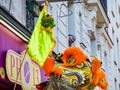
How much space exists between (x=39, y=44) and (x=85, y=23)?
11.4 metres

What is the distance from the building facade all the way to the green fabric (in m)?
1.39

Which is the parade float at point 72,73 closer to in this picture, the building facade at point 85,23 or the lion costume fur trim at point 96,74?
the lion costume fur trim at point 96,74

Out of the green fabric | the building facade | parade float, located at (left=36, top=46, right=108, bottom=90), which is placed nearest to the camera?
parade float, located at (left=36, top=46, right=108, bottom=90)

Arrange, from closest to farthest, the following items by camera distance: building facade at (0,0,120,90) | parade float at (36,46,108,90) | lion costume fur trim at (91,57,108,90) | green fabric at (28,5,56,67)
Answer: parade float at (36,46,108,90)
lion costume fur trim at (91,57,108,90)
green fabric at (28,5,56,67)
building facade at (0,0,120,90)

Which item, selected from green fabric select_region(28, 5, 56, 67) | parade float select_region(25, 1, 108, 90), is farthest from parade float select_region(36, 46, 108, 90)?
green fabric select_region(28, 5, 56, 67)

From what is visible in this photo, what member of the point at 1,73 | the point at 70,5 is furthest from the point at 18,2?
the point at 70,5

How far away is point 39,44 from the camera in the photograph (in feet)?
26.8

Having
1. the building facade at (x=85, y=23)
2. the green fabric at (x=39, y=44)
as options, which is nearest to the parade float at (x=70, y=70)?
the green fabric at (x=39, y=44)

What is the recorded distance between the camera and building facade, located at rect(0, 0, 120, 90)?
39.9ft

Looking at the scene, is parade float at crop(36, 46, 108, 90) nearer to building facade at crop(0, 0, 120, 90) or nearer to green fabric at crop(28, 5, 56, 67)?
green fabric at crop(28, 5, 56, 67)

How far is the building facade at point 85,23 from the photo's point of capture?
1216 cm

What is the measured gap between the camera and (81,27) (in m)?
18.6

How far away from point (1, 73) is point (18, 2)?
295 centimetres

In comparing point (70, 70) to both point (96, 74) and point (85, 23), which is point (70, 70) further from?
point (85, 23)
